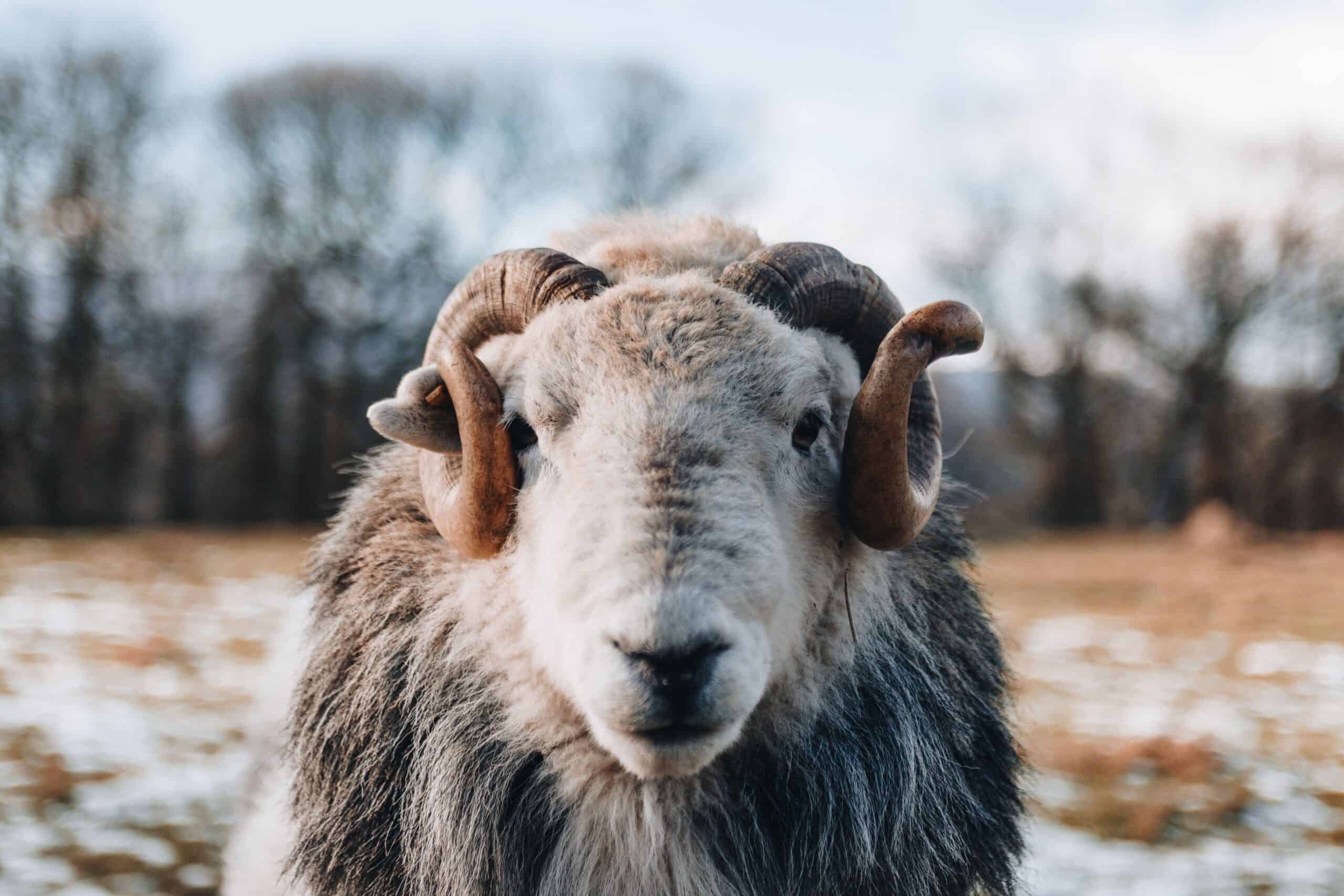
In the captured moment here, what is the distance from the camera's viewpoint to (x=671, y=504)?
245 centimetres

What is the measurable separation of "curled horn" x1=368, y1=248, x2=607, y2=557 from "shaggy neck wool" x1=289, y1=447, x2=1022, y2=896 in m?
0.34

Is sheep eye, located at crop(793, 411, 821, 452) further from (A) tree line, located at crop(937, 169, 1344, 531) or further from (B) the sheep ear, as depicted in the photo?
(A) tree line, located at crop(937, 169, 1344, 531)

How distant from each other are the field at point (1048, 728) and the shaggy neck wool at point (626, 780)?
705 mm

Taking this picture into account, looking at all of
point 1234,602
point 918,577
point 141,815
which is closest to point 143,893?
point 141,815

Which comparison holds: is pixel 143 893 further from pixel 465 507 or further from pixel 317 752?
pixel 465 507

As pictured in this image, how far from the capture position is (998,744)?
334 centimetres

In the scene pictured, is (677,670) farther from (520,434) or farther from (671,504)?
(520,434)

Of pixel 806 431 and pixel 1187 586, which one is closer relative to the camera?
pixel 806 431

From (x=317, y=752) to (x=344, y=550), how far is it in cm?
66

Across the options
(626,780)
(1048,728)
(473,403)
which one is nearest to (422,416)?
(473,403)

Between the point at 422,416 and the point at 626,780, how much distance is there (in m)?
1.19

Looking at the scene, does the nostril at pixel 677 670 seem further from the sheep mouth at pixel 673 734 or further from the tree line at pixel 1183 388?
the tree line at pixel 1183 388

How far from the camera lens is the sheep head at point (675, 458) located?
230cm

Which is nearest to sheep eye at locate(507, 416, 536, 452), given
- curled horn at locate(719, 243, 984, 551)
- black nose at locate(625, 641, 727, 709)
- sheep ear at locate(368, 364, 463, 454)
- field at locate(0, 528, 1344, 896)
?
sheep ear at locate(368, 364, 463, 454)
